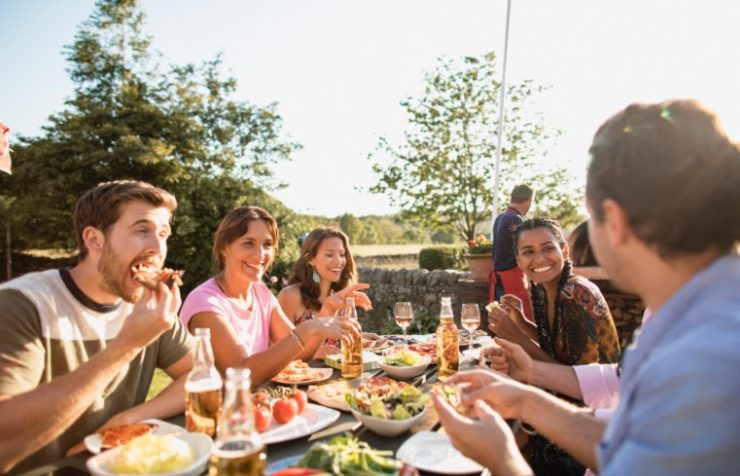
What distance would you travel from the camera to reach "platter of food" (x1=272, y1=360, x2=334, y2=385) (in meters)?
2.53

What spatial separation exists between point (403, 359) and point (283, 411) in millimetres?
1110

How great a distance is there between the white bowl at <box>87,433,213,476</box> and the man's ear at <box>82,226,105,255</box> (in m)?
0.95

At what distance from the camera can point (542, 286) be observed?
3521 millimetres

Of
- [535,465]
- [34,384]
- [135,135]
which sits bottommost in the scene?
[535,465]

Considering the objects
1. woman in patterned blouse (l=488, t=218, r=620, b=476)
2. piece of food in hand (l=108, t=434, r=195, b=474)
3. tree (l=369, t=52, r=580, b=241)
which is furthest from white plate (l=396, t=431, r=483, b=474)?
tree (l=369, t=52, r=580, b=241)

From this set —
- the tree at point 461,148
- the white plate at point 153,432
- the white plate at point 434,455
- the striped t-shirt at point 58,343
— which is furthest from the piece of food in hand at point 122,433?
the tree at point 461,148

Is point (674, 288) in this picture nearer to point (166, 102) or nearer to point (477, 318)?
point (477, 318)

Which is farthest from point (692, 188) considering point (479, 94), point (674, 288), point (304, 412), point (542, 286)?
point (479, 94)

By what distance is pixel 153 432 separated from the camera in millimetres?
1792

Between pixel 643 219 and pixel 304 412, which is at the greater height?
pixel 643 219

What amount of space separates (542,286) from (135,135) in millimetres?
14389

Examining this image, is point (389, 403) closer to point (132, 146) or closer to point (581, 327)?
point (581, 327)

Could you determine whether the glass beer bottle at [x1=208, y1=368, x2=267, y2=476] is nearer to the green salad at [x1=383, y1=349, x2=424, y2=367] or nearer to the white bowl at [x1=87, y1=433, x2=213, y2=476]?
the white bowl at [x1=87, y1=433, x2=213, y2=476]

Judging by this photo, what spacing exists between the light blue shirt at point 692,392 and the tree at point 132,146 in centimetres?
1462
